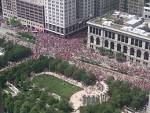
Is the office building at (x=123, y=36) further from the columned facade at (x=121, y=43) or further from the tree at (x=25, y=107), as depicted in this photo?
the tree at (x=25, y=107)

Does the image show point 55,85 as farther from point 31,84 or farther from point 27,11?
point 27,11

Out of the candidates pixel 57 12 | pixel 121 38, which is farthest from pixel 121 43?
pixel 57 12

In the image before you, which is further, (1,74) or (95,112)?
(1,74)

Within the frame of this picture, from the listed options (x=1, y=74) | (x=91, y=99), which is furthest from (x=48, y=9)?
(x=91, y=99)

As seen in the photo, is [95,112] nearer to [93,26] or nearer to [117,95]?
[117,95]

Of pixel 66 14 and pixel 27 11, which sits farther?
pixel 27 11

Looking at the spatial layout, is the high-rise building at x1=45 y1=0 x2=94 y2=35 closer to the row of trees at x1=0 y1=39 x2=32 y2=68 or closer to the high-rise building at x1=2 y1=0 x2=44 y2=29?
the high-rise building at x1=2 y1=0 x2=44 y2=29

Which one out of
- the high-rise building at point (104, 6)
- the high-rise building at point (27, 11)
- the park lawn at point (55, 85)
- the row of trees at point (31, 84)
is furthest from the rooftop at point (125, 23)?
the park lawn at point (55, 85)

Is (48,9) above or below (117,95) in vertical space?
above
